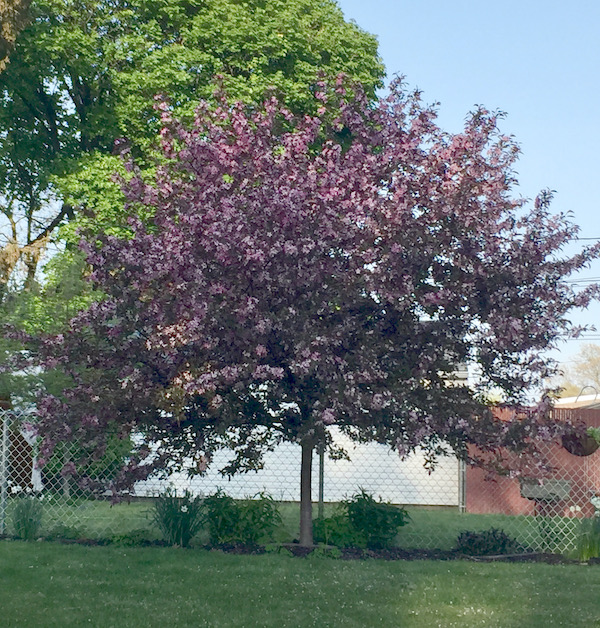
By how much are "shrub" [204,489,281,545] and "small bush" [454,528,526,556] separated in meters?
2.28

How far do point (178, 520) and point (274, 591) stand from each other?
310 cm

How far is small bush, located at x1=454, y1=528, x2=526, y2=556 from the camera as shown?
11234 millimetres

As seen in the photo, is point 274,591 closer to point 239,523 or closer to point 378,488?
point 239,523

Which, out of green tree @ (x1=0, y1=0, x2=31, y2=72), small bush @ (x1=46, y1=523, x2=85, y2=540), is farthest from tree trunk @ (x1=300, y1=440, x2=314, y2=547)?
green tree @ (x1=0, y1=0, x2=31, y2=72)

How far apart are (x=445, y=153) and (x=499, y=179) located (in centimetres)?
66

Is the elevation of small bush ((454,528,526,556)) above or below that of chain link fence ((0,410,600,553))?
below

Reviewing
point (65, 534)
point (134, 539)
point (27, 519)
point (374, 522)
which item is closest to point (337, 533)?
point (374, 522)

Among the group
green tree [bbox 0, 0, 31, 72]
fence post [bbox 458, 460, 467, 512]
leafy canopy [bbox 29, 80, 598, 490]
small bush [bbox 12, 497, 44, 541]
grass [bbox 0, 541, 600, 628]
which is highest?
green tree [bbox 0, 0, 31, 72]

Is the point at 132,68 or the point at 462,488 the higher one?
the point at 132,68

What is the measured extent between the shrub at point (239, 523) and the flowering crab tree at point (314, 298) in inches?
30.8

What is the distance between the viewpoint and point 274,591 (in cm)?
819

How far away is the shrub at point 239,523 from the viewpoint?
1105cm

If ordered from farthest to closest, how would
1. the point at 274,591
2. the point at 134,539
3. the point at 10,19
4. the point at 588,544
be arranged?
the point at 10,19, the point at 134,539, the point at 588,544, the point at 274,591

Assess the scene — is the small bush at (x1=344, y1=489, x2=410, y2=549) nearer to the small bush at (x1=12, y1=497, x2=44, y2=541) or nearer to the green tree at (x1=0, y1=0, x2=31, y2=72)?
the small bush at (x1=12, y1=497, x2=44, y2=541)
